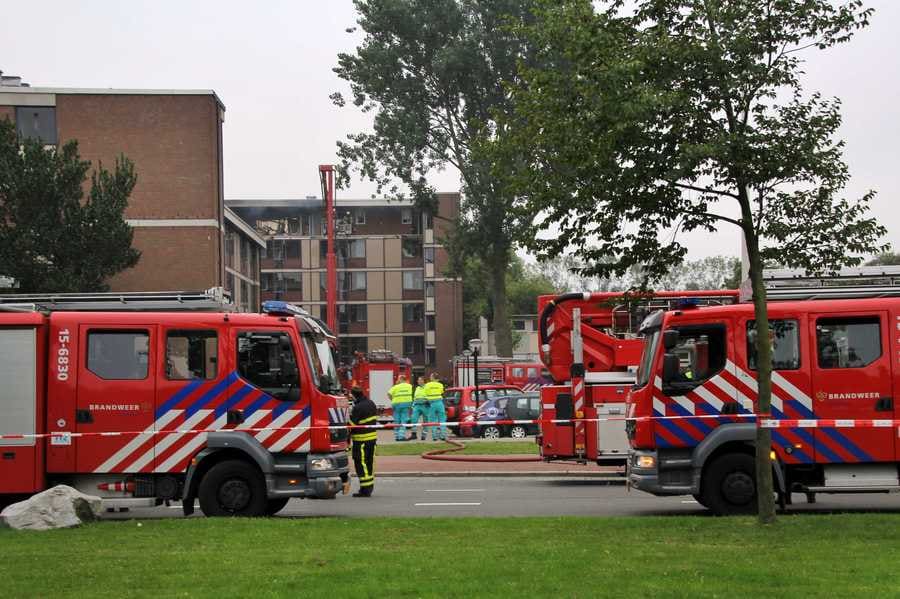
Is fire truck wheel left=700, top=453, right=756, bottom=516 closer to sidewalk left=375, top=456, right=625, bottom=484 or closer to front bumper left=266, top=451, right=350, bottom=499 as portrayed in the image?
front bumper left=266, top=451, right=350, bottom=499

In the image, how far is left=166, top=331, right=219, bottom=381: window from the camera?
1422cm

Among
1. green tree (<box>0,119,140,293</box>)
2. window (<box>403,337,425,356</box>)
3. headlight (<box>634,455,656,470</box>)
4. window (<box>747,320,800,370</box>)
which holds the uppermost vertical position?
green tree (<box>0,119,140,293</box>)

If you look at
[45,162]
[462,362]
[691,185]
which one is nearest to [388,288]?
[462,362]

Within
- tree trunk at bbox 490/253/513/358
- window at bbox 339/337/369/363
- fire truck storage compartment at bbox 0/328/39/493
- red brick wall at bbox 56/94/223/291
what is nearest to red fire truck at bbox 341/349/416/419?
tree trunk at bbox 490/253/513/358

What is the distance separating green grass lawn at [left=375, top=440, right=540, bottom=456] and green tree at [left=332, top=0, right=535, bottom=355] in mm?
17414

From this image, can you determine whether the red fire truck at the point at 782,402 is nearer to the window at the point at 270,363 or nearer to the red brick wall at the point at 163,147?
the window at the point at 270,363

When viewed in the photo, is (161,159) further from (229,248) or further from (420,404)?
(420,404)

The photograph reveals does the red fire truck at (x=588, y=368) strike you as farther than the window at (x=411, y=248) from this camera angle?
No

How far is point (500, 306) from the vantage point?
49906 mm

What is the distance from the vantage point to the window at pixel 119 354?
14.2 m

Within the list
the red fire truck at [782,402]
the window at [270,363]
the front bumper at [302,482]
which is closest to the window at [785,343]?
the red fire truck at [782,402]

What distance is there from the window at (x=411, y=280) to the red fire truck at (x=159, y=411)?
251ft

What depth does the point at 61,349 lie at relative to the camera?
46.4 ft

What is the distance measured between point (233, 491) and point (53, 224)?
80.6ft
